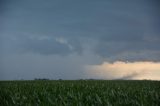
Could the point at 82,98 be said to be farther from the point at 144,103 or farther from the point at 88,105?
the point at 144,103

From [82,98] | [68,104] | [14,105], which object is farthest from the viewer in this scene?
[82,98]

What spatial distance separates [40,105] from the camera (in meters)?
12.3

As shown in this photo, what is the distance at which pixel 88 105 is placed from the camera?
488 inches

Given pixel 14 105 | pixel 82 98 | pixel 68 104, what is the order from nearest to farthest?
pixel 68 104
pixel 14 105
pixel 82 98

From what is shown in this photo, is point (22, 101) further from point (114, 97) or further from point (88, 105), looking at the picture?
point (114, 97)

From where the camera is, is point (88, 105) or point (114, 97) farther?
point (114, 97)

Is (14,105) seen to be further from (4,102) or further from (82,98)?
(82,98)

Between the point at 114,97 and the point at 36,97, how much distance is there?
3088 mm

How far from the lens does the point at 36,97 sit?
14.3m

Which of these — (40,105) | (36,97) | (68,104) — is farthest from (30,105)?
(36,97)

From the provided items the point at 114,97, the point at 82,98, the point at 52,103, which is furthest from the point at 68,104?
the point at 114,97

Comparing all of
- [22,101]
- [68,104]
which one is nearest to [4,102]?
[22,101]

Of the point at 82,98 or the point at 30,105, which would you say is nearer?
the point at 30,105

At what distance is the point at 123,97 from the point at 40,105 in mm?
3902
